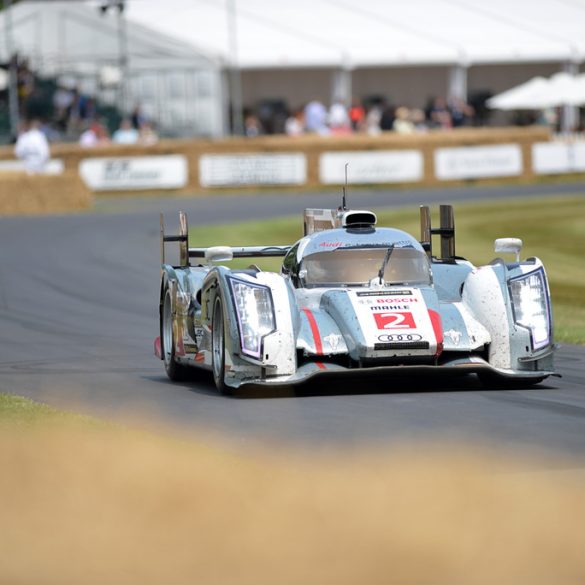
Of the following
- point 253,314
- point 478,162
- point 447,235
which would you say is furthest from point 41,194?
point 253,314

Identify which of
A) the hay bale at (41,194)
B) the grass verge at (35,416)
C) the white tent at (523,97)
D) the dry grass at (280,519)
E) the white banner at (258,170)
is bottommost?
the dry grass at (280,519)

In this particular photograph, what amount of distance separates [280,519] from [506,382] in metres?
4.87

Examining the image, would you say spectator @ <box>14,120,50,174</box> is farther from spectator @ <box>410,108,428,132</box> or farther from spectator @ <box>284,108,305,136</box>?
spectator @ <box>410,108,428,132</box>

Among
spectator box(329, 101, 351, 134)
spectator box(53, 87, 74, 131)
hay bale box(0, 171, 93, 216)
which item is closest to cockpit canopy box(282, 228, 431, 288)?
hay bale box(0, 171, 93, 216)

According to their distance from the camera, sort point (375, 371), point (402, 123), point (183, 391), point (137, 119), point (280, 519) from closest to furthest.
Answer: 1. point (280, 519)
2. point (375, 371)
3. point (183, 391)
4. point (137, 119)
5. point (402, 123)

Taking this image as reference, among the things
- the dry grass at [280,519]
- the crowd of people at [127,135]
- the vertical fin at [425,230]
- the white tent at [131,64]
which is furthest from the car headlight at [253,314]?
the white tent at [131,64]

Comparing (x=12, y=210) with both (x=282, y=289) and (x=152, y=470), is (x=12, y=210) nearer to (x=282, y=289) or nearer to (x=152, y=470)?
(x=282, y=289)

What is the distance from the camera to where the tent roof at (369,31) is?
1821 inches

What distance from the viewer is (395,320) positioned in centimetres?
1045

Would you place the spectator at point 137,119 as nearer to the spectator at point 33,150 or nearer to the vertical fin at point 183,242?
the spectator at point 33,150

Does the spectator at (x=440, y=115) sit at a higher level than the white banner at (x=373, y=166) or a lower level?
higher

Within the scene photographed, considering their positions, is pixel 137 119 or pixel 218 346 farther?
pixel 137 119

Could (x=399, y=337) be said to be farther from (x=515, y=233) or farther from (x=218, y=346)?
(x=515, y=233)

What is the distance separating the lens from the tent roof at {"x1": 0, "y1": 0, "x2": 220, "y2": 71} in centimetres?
4562
